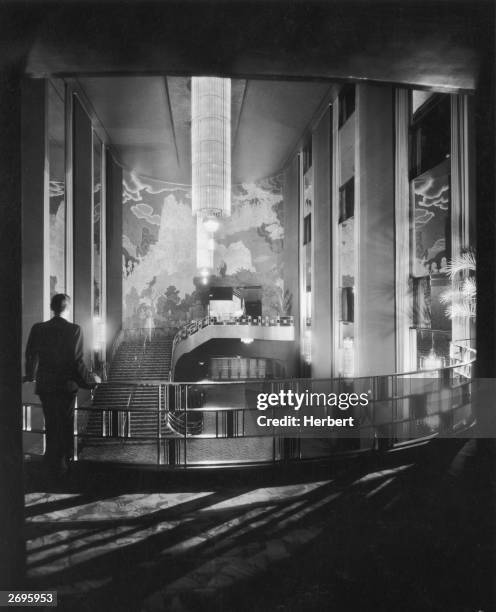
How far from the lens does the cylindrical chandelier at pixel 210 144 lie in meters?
6.51

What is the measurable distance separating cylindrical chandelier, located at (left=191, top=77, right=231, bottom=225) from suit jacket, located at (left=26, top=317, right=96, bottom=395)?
4527 mm

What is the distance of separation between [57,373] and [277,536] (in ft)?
6.43

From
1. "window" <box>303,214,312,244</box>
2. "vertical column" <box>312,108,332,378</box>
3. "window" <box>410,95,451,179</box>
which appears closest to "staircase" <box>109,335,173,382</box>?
"vertical column" <box>312,108,332,378</box>

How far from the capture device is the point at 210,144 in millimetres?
6785

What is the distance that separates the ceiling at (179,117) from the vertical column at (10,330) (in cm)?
526

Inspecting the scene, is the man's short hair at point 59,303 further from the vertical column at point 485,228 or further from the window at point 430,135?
the window at point 430,135

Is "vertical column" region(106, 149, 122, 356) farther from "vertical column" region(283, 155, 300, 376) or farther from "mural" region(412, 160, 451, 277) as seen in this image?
"mural" region(412, 160, 451, 277)

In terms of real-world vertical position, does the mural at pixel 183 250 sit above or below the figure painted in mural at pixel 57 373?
above

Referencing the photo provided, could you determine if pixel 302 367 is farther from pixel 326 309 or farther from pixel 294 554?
pixel 294 554

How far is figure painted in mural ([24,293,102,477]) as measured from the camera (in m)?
3.06

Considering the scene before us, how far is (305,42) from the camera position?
7.76 ft

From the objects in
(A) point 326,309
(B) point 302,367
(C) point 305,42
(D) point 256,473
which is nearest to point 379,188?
(A) point 326,309

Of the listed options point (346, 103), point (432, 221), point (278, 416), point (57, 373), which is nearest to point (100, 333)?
point (346, 103)
